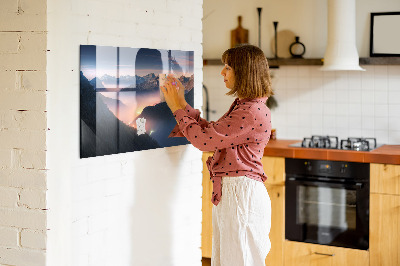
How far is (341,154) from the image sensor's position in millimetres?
4219

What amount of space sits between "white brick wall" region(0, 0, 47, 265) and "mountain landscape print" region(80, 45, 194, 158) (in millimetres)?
206

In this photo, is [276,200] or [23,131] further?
[276,200]

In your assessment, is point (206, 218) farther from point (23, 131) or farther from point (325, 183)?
point (23, 131)

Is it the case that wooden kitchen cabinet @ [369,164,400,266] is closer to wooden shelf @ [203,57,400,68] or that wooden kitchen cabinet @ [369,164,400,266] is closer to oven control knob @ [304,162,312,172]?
oven control knob @ [304,162,312,172]

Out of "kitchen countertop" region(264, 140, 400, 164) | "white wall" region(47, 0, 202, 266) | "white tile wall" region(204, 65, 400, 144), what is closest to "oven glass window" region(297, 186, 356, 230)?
"kitchen countertop" region(264, 140, 400, 164)

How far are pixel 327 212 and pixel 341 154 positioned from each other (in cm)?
46

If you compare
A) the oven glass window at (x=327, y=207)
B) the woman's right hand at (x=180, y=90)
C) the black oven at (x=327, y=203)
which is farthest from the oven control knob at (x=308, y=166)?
the woman's right hand at (x=180, y=90)

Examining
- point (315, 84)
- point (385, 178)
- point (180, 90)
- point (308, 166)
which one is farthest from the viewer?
point (315, 84)

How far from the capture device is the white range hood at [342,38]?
4.54m

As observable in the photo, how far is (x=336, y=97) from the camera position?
4.91 meters

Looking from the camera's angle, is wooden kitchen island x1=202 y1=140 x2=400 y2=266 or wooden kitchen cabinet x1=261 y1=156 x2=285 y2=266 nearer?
wooden kitchen island x1=202 y1=140 x2=400 y2=266

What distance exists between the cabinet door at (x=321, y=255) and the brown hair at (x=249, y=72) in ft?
6.38

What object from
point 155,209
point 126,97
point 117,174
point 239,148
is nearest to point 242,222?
point 239,148

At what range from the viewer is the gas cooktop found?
4375 millimetres
